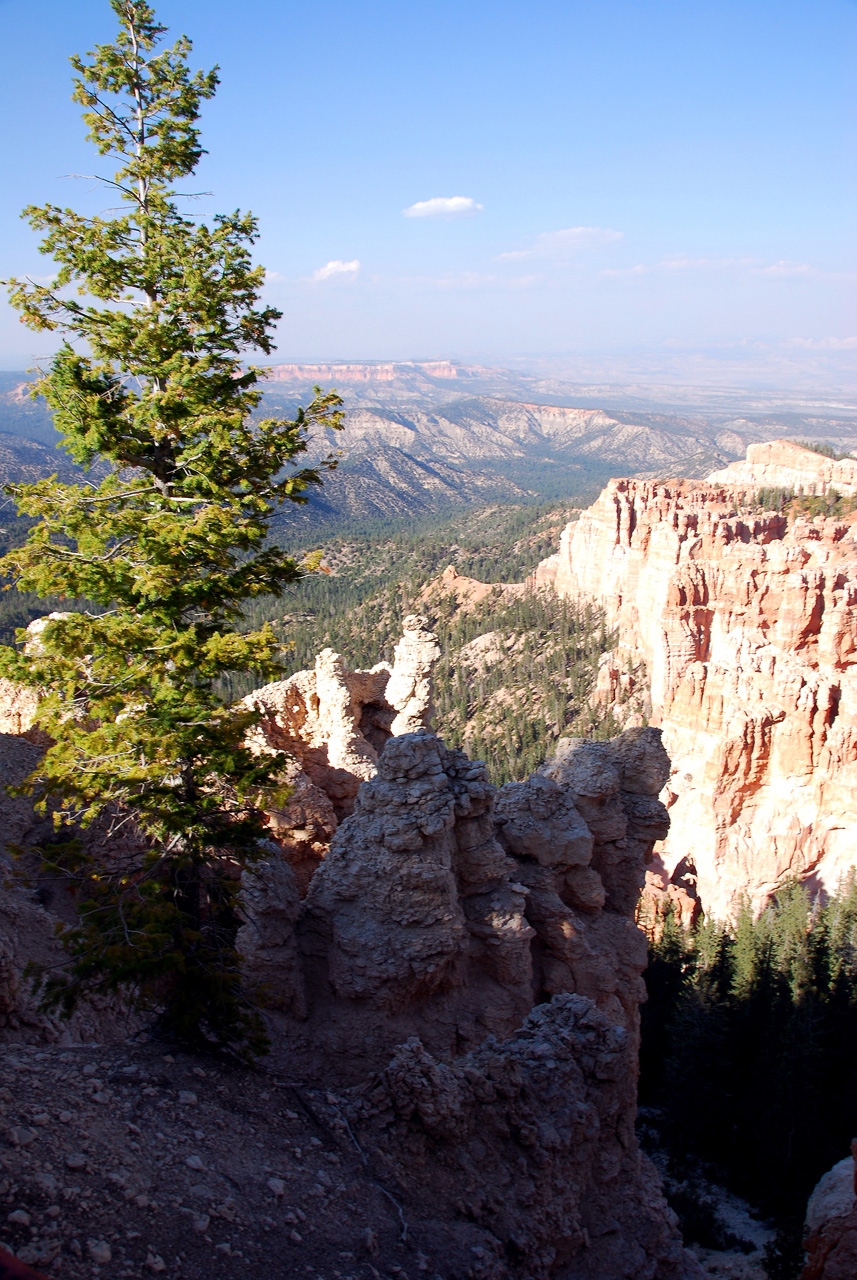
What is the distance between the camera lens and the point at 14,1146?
6.28 meters

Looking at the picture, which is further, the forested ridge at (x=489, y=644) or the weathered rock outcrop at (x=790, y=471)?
the weathered rock outcrop at (x=790, y=471)

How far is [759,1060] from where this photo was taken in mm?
23516

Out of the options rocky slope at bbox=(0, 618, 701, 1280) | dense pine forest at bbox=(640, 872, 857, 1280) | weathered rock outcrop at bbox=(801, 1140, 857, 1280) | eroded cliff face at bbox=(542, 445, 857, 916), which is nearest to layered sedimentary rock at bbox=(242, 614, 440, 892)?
rocky slope at bbox=(0, 618, 701, 1280)

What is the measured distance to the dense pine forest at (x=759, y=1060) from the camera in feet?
69.3

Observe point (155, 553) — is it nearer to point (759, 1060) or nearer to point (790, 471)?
point (759, 1060)

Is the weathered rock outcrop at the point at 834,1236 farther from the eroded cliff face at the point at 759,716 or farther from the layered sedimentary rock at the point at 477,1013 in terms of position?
the eroded cliff face at the point at 759,716

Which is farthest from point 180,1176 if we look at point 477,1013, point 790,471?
point 790,471

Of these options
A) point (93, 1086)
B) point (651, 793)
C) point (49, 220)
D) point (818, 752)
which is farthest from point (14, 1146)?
point (818, 752)

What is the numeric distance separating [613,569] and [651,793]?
74.5 metres

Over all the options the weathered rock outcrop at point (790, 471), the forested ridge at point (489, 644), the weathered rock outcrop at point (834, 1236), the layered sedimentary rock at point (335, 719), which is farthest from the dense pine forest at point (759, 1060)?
the weathered rock outcrop at point (790, 471)

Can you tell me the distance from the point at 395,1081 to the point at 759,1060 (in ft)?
66.5

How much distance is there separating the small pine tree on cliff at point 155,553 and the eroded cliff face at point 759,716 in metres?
38.8

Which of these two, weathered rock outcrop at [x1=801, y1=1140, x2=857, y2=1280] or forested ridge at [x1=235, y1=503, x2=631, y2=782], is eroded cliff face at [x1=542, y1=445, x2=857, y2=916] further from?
weathered rock outcrop at [x1=801, y1=1140, x2=857, y2=1280]

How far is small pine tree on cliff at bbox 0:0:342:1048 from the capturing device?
7914 millimetres
